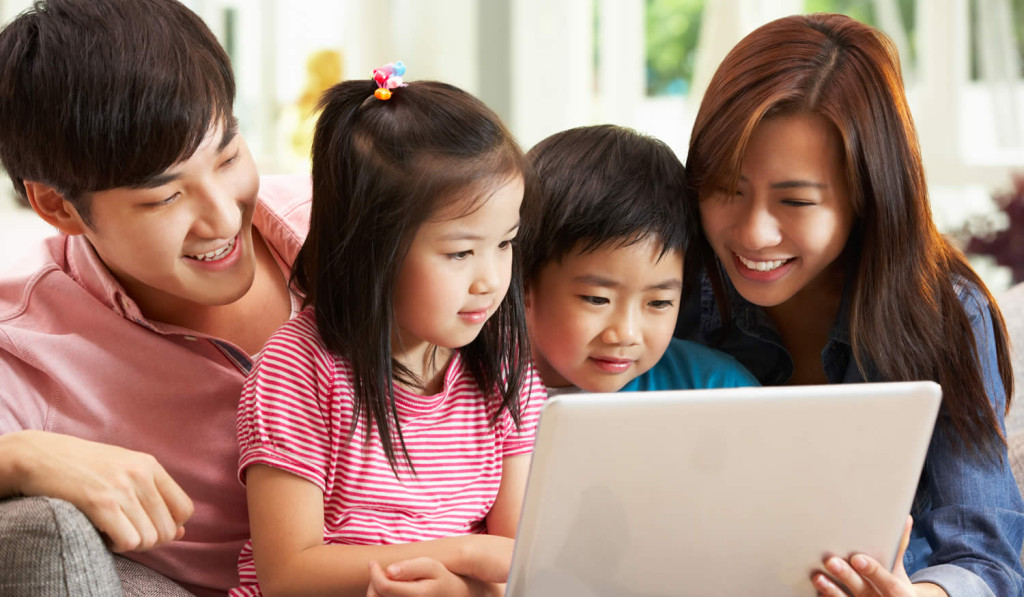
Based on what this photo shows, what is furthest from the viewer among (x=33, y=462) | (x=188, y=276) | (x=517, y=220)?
(x=188, y=276)

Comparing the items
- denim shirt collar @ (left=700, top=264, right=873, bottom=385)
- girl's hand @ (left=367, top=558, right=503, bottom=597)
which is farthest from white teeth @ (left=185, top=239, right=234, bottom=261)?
denim shirt collar @ (left=700, top=264, right=873, bottom=385)

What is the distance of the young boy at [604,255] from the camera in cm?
141

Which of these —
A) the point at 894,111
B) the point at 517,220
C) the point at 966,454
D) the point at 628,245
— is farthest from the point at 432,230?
the point at 966,454

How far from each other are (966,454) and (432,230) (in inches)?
31.0

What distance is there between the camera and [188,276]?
4.45 feet

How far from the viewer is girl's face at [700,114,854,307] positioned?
1377 mm

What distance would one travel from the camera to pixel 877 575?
3.57 feet

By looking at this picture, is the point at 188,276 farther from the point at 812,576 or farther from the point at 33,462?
the point at 812,576

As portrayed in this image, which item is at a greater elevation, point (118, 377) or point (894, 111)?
point (894, 111)

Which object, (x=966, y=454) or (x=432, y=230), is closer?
(x=432, y=230)

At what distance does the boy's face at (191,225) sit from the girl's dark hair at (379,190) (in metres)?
0.15

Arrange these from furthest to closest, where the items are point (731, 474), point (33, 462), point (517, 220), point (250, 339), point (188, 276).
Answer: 1. point (250, 339)
2. point (188, 276)
3. point (517, 220)
4. point (33, 462)
5. point (731, 474)

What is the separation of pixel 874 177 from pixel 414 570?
29.2 inches

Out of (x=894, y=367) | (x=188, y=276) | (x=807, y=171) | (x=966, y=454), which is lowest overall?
(x=966, y=454)
